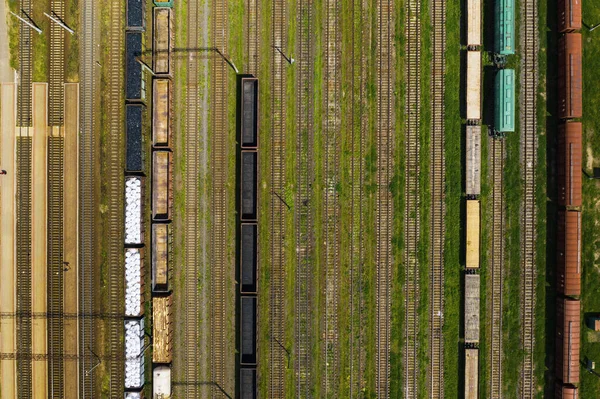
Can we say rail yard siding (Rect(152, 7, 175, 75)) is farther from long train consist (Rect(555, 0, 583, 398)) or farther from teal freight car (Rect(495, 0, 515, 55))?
long train consist (Rect(555, 0, 583, 398))

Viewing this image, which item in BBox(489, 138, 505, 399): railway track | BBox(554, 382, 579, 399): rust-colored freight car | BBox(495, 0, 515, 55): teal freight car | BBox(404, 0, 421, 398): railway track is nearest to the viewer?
BBox(495, 0, 515, 55): teal freight car

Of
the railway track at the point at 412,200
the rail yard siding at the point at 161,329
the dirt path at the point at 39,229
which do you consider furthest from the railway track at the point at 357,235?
the dirt path at the point at 39,229

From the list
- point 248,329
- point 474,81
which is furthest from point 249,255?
point 474,81

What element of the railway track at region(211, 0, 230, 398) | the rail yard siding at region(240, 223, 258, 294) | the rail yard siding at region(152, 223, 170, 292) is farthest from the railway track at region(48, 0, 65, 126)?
the rail yard siding at region(240, 223, 258, 294)

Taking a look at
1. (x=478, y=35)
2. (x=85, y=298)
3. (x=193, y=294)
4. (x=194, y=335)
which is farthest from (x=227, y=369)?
(x=478, y=35)

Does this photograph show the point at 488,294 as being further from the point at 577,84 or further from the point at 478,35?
the point at 478,35
